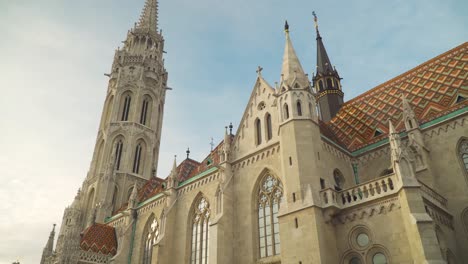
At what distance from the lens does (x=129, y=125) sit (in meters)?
43.8

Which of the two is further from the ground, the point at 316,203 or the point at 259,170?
the point at 259,170

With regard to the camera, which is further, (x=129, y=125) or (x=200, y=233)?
(x=129, y=125)

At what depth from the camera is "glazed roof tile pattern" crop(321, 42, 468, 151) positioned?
74.2ft

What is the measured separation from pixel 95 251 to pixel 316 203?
2064cm

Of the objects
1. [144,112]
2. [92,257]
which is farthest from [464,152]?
[144,112]

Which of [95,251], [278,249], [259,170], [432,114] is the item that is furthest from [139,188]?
[432,114]

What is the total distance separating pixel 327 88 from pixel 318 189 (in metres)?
20.3

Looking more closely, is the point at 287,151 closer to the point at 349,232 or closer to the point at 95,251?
the point at 349,232

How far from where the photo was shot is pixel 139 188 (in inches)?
1618

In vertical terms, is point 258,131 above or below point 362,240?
above

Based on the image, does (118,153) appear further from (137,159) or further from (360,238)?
(360,238)

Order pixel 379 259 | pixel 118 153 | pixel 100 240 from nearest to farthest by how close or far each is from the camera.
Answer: pixel 379 259 < pixel 100 240 < pixel 118 153

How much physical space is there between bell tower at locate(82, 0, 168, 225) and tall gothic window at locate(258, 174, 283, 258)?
1956cm

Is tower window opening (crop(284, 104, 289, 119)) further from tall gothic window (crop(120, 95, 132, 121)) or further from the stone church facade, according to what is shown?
tall gothic window (crop(120, 95, 132, 121))
